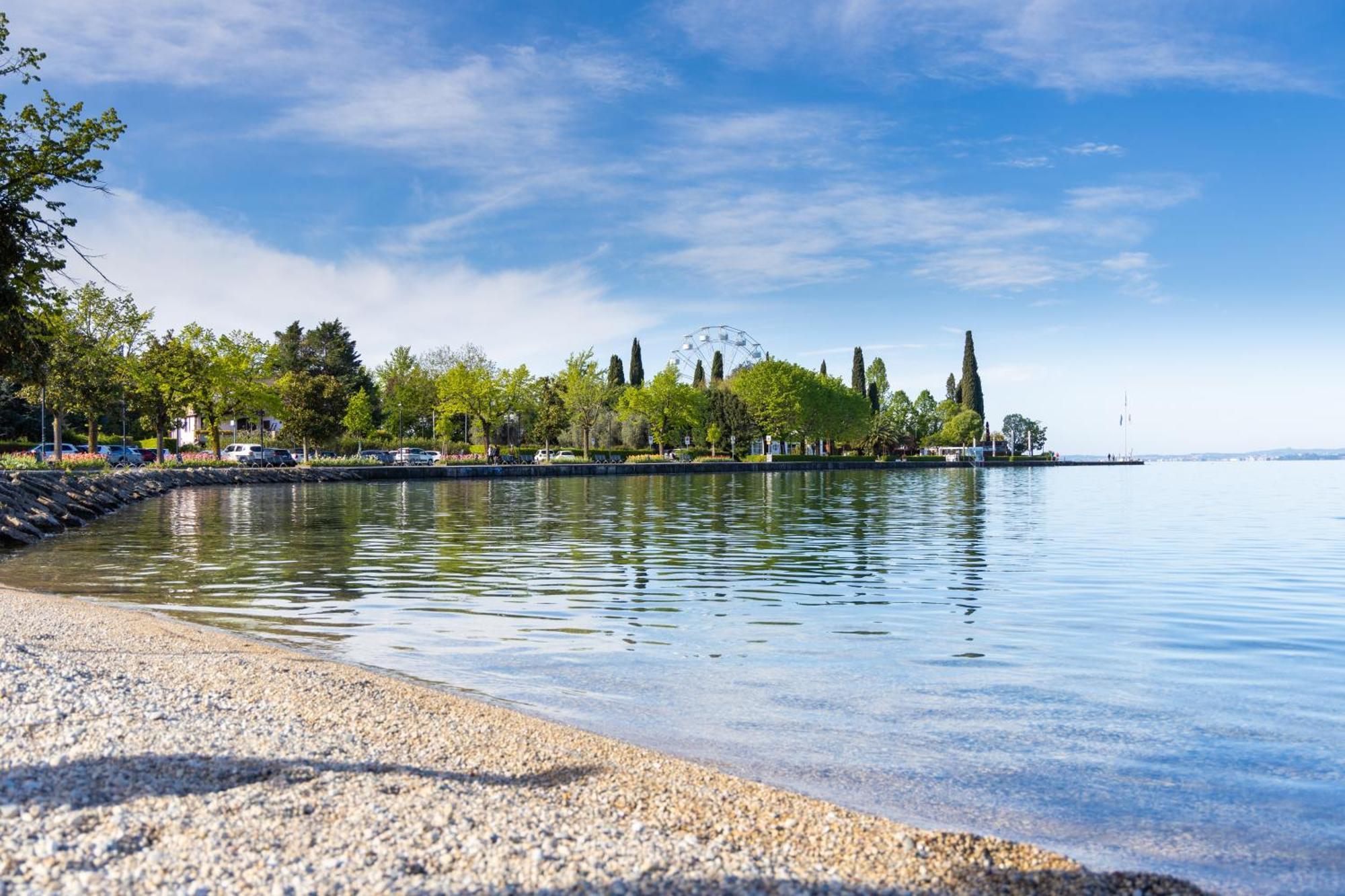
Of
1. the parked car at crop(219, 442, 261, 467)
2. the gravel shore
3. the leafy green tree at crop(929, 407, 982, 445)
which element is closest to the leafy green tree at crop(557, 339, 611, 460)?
the parked car at crop(219, 442, 261, 467)

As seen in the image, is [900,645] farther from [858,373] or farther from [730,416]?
[858,373]

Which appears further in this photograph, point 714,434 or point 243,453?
point 714,434

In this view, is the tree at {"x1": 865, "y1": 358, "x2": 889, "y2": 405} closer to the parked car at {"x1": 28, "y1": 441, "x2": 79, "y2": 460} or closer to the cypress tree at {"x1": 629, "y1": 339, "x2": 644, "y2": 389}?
the cypress tree at {"x1": 629, "y1": 339, "x2": 644, "y2": 389}

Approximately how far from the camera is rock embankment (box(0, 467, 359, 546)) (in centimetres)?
3222

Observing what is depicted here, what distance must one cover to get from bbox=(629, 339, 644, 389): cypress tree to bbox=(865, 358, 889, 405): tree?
51.7 m

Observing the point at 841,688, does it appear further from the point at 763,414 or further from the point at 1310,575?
the point at 763,414

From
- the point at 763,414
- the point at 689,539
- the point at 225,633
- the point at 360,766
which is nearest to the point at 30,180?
the point at 225,633

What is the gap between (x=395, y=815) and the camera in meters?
6.29

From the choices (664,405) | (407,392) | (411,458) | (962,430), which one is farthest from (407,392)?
(962,430)

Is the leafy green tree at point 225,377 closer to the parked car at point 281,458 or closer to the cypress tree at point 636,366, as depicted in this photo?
the parked car at point 281,458

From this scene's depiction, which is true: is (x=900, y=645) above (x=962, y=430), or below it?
below

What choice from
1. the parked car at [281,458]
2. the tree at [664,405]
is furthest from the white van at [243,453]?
the tree at [664,405]

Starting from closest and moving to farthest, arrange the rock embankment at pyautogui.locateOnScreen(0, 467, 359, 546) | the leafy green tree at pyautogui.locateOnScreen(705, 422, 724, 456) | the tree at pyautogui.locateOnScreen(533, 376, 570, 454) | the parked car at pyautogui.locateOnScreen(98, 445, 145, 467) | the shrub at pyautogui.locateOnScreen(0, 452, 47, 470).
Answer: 1. the rock embankment at pyautogui.locateOnScreen(0, 467, 359, 546)
2. the shrub at pyautogui.locateOnScreen(0, 452, 47, 470)
3. the parked car at pyautogui.locateOnScreen(98, 445, 145, 467)
4. the tree at pyautogui.locateOnScreen(533, 376, 570, 454)
5. the leafy green tree at pyautogui.locateOnScreen(705, 422, 724, 456)

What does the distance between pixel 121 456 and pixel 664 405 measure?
69105 millimetres
